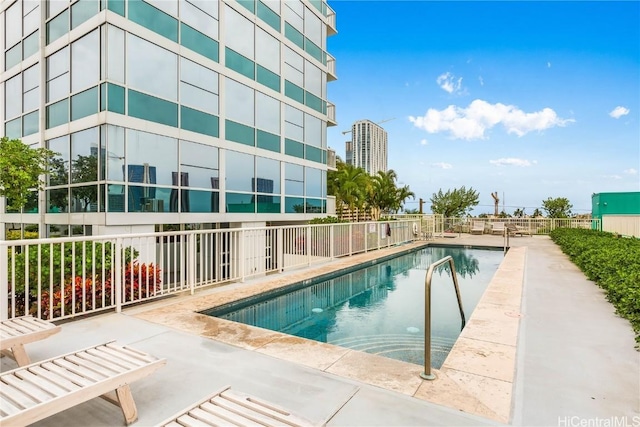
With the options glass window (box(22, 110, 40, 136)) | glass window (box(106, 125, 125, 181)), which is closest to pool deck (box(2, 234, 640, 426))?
glass window (box(106, 125, 125, 181))

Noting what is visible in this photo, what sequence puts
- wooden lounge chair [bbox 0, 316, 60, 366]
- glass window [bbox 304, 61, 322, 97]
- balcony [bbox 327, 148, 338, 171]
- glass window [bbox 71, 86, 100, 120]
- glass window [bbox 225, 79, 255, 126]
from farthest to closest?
balcony [bbox 327, 148, 338, 171], glass window [bbox 304, 61, 322, 97], glass window [bbox 225, 79, 255, 126], glass window [bbox 71, 86, 100, 120], wooden lounge chair [bbox 0, 316, 60, 366]

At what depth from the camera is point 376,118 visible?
52969 mm

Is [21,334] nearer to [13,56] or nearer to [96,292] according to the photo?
[96,292]

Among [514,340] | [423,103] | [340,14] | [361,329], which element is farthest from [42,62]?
[423,103]

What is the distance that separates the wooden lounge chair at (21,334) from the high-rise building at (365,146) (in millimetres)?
55120

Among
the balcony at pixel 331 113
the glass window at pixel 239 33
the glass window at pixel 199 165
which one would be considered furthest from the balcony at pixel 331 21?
the glass window at pixel 199 165

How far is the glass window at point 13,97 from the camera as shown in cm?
1104

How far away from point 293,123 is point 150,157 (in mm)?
7209

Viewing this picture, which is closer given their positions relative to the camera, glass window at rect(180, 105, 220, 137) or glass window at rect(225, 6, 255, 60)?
glass window at rect(180, 105, 220, 137)

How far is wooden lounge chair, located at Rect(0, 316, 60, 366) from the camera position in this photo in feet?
7.88

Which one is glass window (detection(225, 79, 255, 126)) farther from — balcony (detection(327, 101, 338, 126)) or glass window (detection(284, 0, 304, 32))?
balcony (detection(327, 101, 338, 126))

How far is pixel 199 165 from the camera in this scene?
1062 cm

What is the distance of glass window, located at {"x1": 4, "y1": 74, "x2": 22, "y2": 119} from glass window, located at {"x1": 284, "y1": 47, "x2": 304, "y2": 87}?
9.21 meters

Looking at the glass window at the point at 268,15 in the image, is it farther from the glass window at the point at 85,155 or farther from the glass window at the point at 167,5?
the glass window at the point at 85,155
